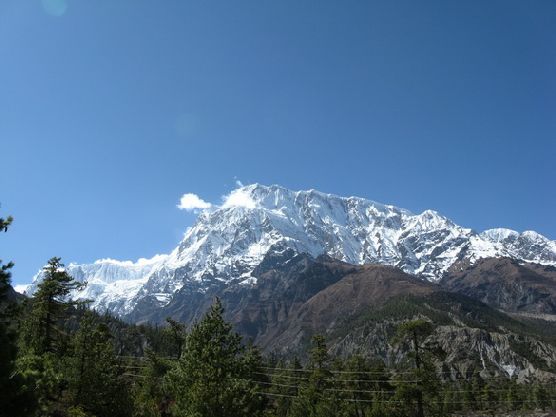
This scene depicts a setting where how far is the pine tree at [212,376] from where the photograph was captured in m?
31.8

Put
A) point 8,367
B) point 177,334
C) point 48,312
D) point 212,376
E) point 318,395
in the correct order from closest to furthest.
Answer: point 8,367, point 212,376, point 48,312, point 318,395, point 177,334

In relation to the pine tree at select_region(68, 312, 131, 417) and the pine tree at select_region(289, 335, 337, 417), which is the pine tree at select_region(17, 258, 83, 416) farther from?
the pine tree at select_region(289, 335, 337, 417)

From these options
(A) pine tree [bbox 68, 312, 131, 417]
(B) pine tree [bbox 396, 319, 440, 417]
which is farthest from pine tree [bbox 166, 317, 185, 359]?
(B) pine tree [bbox 396, 319, 440, 417]

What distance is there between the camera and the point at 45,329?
48.3 meters

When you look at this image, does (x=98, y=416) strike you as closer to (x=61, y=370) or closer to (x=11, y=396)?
(x=61, y=370)

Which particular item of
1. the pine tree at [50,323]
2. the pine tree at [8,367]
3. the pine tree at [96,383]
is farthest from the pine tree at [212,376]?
the pine tree at [50,323]

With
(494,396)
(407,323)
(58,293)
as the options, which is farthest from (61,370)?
(494,396)

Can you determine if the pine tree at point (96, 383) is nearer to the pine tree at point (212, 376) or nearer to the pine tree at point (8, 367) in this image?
the pine tree at point (212, 376)

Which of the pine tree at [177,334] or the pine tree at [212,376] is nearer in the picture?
the pine tree at [212,376]

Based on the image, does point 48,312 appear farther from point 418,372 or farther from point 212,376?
point 418,372

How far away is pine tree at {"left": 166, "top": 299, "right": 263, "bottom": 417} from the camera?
3177cm

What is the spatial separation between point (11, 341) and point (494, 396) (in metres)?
158

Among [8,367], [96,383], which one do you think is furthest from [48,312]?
[8,367]

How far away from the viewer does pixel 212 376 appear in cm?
3291
